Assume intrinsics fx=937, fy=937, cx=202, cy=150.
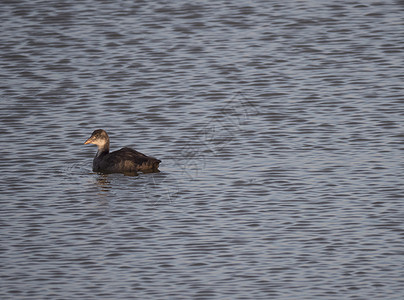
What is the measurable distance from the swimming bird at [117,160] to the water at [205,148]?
0.16 m

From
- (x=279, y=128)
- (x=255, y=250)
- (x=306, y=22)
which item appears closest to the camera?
(x=255, y=250)

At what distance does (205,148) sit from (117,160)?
1.32m

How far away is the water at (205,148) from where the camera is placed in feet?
28.6

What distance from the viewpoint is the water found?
873cm

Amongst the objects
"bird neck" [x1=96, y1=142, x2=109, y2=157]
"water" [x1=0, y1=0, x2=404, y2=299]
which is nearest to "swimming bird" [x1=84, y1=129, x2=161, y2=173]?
"bird neck" [x1=96, y1=142, x2=109, y2=157]

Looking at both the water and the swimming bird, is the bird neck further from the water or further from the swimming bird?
the water

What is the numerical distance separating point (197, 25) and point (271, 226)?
10527mm

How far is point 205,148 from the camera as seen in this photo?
13.1m

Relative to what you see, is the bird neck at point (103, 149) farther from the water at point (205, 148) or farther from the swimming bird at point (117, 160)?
the water at point (205, 148)

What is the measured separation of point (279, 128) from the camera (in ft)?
44.9

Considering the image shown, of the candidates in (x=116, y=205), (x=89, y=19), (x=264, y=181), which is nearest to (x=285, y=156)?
(x=264, y=181)

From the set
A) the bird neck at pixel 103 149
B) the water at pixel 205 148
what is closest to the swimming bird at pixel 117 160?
the bird neck at pixel 103 149

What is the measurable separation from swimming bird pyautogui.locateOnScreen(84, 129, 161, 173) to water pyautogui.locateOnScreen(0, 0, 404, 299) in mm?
162

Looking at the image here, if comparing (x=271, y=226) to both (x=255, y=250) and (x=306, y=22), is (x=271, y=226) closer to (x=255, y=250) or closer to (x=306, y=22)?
(x=255, y=250)
